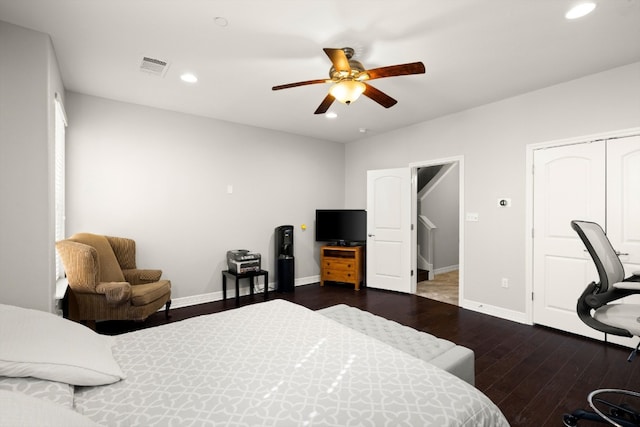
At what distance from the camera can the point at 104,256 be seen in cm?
319

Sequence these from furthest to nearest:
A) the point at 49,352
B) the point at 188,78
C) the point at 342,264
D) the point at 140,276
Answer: the point at 342,264, the point at 140,276, the point at 188,78, the point at 49,352

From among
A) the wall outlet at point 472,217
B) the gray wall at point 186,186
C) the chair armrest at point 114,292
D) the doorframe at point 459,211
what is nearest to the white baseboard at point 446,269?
the doorframe at point 459,211

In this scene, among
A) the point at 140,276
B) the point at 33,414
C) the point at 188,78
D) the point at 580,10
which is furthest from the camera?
the point at 140,276

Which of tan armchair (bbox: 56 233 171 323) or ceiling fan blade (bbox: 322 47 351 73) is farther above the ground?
ceiling fan blade (bbox: 322 47 351 73)

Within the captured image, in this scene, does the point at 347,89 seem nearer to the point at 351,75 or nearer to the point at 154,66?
the point at 351,75

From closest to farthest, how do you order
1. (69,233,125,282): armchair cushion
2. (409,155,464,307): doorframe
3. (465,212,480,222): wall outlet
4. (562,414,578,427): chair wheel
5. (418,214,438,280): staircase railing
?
1. (562,414,578,427): chair wheel
2. (69,233,125,282): armchair cushion
3. (465,212,480,222): wall outlet
4. (409,155,464,307): doorframe
5. (418,214,438,280): staircase railing

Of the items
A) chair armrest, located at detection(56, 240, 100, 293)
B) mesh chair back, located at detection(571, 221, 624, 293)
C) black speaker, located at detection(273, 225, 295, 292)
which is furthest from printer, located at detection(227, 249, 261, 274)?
Answer: mesh chair back, located at detection(571, 221, 624, 293)

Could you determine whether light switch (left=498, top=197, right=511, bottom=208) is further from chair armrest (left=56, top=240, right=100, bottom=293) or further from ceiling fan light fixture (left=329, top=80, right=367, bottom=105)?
chair armrest (left=56, top=240, right=100, bottom=293)

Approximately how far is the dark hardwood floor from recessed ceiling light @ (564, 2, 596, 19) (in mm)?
2684

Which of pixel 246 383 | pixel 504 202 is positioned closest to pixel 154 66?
pixel 246 383

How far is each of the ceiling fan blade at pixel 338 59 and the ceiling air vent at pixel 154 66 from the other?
1655 mm

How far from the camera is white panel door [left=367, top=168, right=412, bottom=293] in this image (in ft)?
15.7

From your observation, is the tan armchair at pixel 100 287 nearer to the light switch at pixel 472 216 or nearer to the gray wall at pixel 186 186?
the gray wall at pixel 186 186

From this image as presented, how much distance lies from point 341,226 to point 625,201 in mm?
3621
